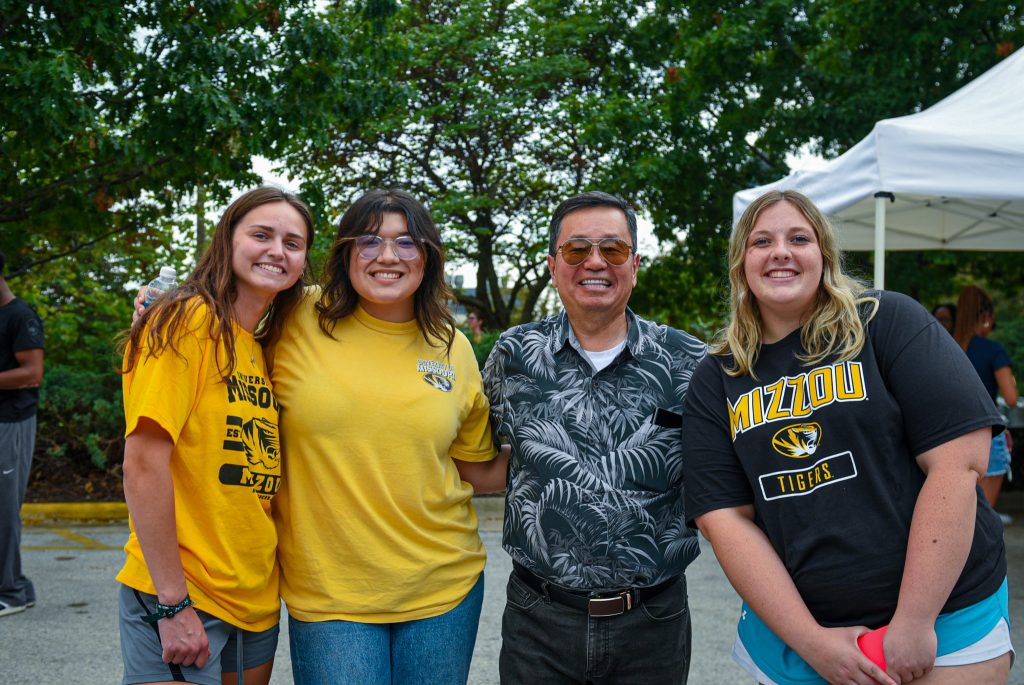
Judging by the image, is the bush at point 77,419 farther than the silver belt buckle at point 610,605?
Yes

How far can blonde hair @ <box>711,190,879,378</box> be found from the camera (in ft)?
6.83

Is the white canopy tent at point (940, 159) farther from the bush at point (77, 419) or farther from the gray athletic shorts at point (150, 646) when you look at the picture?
the bush at point (77, 419)

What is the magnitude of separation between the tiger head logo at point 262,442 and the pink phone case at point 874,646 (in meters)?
1.49

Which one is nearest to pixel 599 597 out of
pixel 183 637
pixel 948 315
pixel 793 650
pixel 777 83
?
pixel 793 650

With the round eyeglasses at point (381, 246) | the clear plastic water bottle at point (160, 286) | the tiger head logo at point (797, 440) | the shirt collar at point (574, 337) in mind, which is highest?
the round eyeglasses at point (381, 246)

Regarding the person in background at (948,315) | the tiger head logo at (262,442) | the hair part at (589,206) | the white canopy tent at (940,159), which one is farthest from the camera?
the person in background at (948,315)

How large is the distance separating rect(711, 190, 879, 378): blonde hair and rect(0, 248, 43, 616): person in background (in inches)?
170

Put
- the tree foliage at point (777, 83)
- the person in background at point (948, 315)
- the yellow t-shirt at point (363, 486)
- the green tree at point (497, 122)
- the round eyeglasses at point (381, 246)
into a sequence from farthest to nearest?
the green tree at point (497, 122)
the tree foliage at point (777, 83)
the person in background at point (948, 315)
the round eyeglasses at point (381, 246)
the yellow t-shirt at point (363, 486)

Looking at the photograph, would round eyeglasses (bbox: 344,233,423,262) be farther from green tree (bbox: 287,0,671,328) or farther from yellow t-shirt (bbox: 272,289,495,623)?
green tree (bbox: 287,0,671,328)

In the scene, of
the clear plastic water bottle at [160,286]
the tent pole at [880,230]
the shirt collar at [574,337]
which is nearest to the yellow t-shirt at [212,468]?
the clear plastic water bottle at [160,286]

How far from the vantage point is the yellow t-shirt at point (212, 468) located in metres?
2.15

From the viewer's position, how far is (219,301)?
231 centimetres

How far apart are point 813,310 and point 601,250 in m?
0.63

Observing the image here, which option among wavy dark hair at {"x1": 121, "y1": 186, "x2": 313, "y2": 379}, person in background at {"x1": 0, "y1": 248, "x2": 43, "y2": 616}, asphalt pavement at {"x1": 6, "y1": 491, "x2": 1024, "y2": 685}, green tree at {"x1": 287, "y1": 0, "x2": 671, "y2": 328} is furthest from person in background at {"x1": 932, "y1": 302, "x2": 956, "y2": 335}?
person in background at {"x1": 0, "y1": 248, "x2": 43, "y2": 616}
